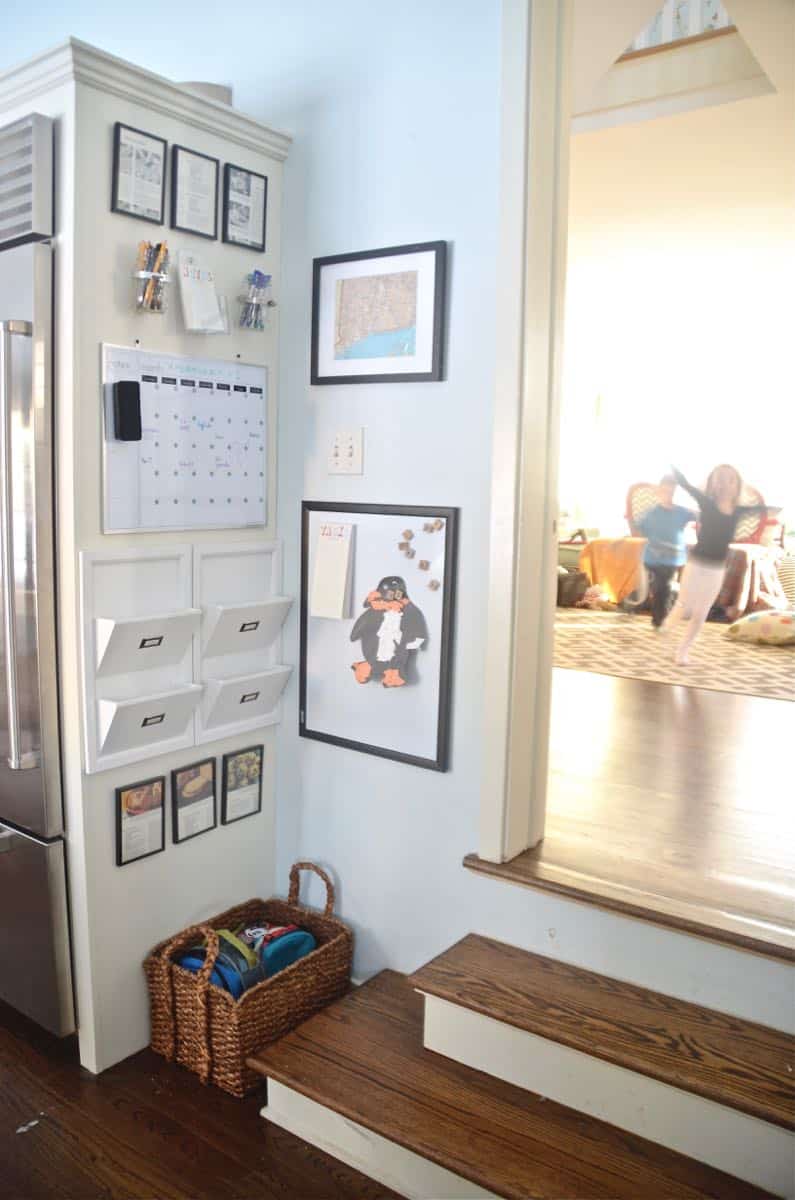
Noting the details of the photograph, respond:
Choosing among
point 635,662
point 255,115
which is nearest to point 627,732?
point 635,662

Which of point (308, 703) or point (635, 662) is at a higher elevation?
point (308, 703)

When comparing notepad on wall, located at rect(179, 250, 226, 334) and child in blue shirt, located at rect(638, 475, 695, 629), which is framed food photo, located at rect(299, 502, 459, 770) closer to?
notepad on wall, located at rect(179, 250, 226, 334)

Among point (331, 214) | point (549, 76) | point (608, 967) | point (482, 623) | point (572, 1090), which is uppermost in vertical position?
point (549, 76)

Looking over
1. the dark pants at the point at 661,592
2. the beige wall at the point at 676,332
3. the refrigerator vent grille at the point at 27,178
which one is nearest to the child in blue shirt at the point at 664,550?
the dark pants at the point at 661,592

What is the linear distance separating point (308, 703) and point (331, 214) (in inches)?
50.3

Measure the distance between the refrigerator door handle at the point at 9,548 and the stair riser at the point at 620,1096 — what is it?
112cm

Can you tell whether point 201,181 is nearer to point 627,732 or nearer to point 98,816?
point 98,816

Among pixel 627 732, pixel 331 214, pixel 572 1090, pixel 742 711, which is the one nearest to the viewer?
pixel 572 1090

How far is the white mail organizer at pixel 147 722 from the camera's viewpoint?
7.08 feet

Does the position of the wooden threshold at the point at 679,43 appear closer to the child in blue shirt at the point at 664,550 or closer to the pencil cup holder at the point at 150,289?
the pencil cup holder at the point at 150,289

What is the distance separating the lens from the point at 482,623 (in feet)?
7.36

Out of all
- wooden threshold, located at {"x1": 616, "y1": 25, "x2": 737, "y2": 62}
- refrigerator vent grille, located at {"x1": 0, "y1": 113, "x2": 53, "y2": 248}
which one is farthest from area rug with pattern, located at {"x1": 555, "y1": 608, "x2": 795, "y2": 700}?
refrigerator vent grille, located at {"x1": 0, "y1": 113, "x2": 53, "y2": 248}

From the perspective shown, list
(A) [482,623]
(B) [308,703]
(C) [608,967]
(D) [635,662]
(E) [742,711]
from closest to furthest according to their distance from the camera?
(C) [608,967]
(A) [482,623]
(B) [308,703]
(E) [742,711]
(D) [635,662]

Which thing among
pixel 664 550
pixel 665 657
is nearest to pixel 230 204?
pixel 665 657
